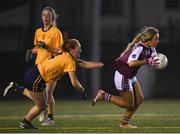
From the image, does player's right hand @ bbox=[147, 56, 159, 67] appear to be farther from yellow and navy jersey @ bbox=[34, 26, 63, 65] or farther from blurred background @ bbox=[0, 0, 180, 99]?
blurred background @ bbox=[0, 0, 180, 99]

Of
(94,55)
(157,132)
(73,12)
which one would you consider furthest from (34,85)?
(73,12)

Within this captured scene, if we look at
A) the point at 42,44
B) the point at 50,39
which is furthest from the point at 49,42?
the point at 42,44

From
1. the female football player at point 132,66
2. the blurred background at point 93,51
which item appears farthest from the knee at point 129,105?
the blurred background at point 93,51

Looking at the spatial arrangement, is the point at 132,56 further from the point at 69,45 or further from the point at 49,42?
the point at 49,42

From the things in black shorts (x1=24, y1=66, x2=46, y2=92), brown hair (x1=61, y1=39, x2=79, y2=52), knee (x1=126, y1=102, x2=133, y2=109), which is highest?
brown hair (x1=61, y1=39, x2=79, y2=52)

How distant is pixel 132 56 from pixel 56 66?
4.05 ft

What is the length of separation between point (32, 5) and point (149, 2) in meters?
15.8

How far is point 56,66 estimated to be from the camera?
46.2 feet

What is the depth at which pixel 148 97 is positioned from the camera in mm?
29469

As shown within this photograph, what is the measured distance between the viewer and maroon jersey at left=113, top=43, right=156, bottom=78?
1371 cm

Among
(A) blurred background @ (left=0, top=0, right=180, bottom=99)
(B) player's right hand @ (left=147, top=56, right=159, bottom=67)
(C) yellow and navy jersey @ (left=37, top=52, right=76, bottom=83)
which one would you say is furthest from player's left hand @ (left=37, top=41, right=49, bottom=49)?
(A) blurred background @ (left=0, top=0, right=180, bottom=99)

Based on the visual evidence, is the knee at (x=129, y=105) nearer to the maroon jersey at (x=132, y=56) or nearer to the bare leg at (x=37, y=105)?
the maroon jersey at (x=132, y=56)

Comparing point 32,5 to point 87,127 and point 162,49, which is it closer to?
point 162,49

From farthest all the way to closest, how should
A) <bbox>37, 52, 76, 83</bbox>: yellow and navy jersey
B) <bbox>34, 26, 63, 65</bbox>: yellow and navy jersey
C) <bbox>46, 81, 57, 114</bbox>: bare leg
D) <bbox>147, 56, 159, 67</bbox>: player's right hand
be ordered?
<bbox>34, 26, 63, 65</bbox>: yellow and navy jersey → <bbox>46, 81, 57, 114</bbox>: bare leg → <bbox>37, 52, 76, 83</bbox>: yellow and navy jersey → <bbox>147, 56, 159, 67</bbox>: player's right hand
